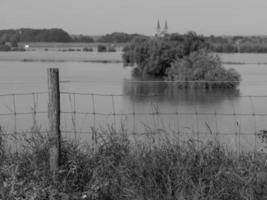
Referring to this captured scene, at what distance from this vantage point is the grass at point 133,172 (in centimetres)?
463

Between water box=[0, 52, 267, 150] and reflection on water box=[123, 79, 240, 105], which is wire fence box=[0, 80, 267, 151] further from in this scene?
reflection on water box=[123, 79, 240, 105]

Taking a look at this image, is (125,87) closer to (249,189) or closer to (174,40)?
(174,40)

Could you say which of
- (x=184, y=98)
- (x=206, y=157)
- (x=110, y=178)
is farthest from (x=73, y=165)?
(x=184, y=98)

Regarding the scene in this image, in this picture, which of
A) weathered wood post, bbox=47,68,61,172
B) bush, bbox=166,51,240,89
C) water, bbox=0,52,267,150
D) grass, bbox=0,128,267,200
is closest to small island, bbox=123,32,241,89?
bush, bbox=166,51,240,89

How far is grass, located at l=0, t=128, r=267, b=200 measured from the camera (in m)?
4.63

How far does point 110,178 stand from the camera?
4969 mm

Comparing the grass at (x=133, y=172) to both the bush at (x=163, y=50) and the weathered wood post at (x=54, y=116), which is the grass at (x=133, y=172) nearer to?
the weathered wood post at (x=54, y=116)

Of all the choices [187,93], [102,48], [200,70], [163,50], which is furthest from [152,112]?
[102,48]

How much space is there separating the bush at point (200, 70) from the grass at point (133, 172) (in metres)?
33.8

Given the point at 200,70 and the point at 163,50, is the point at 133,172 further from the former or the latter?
the point at 163,50

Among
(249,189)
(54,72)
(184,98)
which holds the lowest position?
(184,98)

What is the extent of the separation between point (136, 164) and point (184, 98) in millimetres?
24598

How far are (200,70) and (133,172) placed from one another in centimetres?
3664

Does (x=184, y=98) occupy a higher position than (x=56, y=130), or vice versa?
(x=56, y=130)
